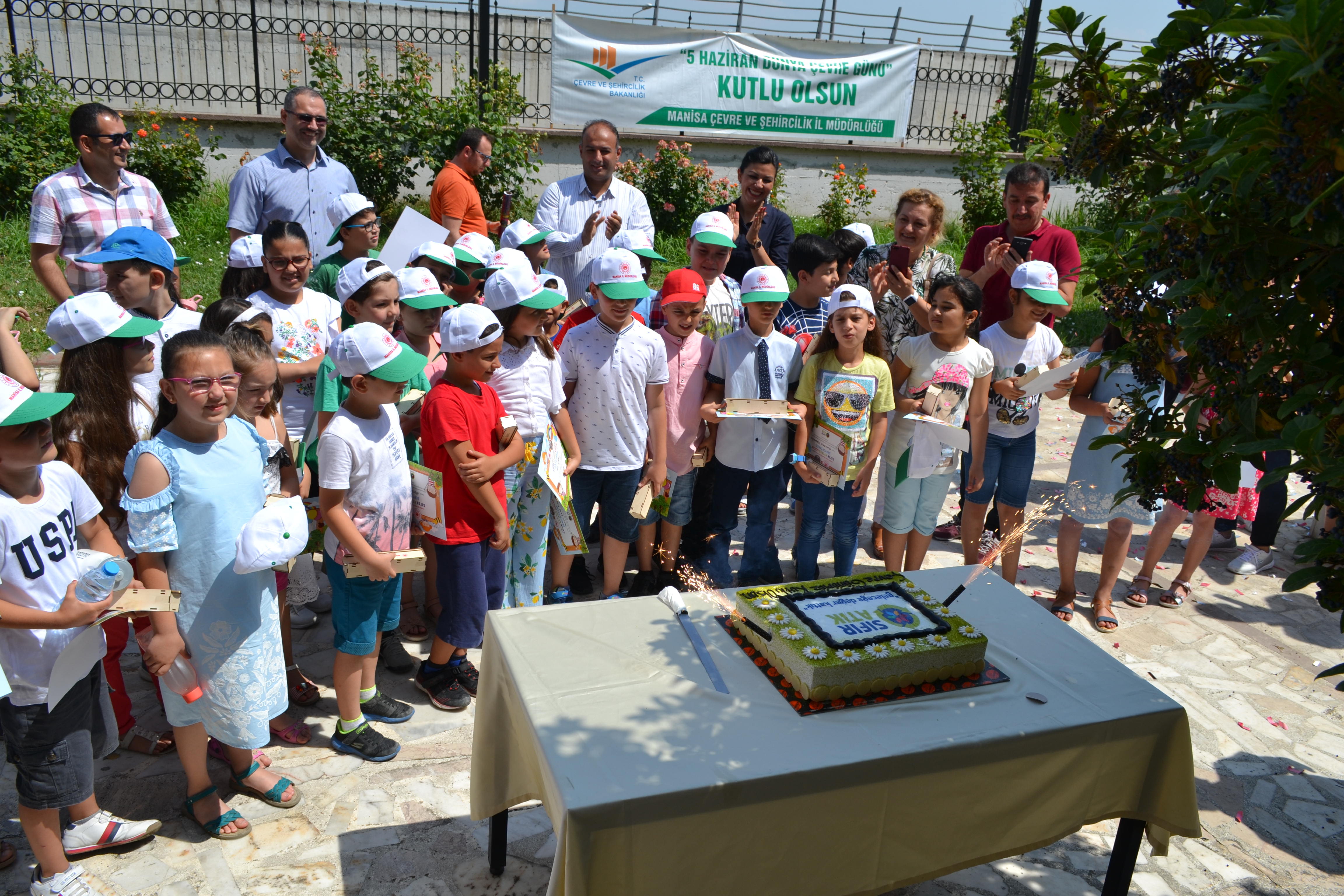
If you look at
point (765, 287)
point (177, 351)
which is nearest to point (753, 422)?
point (765, 287)

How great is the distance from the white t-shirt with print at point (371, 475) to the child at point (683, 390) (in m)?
1.44

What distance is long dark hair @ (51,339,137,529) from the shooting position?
10.4ft

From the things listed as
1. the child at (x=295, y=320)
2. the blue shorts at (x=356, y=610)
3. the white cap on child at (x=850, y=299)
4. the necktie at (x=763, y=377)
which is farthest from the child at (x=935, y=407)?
the child at (x=295, y=320)

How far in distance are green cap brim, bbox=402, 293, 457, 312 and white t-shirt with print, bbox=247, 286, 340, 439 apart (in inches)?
16.8

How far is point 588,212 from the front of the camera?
20.5ft

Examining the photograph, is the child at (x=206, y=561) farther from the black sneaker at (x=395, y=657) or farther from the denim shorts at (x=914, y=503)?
the denim shorts at (x=914, y=503)

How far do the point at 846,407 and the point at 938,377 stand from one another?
1.78 ft

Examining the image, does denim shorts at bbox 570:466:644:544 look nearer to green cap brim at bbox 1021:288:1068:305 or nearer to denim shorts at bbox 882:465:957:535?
denim shorts at bbox 882:465:957:535

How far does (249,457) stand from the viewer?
10.3ft

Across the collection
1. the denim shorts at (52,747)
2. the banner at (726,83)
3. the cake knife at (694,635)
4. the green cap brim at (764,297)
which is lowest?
the denim shorts at (52,747)

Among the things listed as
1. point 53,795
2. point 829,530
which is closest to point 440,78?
point 829,530

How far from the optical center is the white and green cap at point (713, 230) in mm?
5074

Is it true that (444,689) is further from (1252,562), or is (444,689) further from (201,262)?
(201,262)

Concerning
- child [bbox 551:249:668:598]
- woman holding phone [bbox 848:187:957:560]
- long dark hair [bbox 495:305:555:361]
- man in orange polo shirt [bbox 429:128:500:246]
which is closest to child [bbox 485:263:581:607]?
long dark hair [bbox 495:305:555:361]
